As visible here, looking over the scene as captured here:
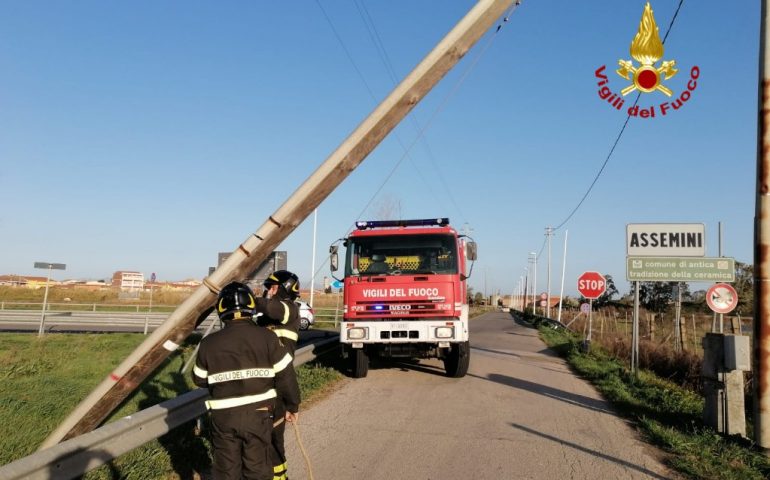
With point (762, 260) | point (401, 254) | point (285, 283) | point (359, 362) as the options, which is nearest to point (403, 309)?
point (401, 254)

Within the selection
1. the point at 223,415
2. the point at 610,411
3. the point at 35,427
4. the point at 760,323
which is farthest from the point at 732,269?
the point at 35,427

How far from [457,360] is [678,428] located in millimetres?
4472

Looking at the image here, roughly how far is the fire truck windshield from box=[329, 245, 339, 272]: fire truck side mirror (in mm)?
306

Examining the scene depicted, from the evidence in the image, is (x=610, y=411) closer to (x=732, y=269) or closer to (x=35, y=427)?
(x=732, y=269)

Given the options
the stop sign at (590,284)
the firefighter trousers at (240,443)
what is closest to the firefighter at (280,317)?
the firefighter trousers at (240,443)

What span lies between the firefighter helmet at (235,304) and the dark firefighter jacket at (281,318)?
0.69 meters

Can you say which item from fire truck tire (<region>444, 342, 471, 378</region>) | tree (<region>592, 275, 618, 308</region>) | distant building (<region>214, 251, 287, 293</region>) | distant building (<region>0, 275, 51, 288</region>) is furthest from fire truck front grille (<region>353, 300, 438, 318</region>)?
tree (<region>592, 275, 618, 308</region>)

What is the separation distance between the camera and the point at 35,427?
6965 millimetres

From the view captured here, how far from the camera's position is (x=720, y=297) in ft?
42.4

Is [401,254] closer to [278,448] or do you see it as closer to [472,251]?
[472,251]

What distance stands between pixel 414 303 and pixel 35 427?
623 cm

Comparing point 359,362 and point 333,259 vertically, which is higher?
A: point 333,259

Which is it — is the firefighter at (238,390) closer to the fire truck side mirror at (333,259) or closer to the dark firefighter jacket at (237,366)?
the dark firefighter jacket at (237,366)

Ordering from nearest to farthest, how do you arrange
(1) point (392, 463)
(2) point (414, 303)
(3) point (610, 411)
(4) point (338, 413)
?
1. (1) point (392, 463)
2. (4) point (338, 413)
3. (3) point (610, 411)
4. (2) point (414, 303)
